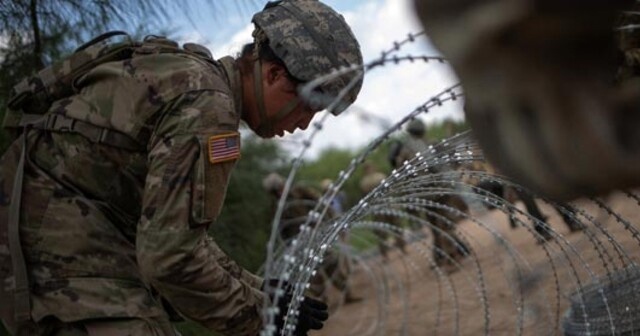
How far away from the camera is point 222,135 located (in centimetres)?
229

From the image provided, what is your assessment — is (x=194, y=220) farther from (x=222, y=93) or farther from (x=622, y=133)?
(x=622, y=133)

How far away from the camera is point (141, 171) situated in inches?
98.6

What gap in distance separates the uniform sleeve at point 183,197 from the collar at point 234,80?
0.75 ft

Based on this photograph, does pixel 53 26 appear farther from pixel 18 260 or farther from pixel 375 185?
pixel 375 185

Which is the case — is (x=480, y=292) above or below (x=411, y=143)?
below

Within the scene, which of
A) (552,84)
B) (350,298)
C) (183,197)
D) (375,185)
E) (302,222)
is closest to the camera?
(552,84)

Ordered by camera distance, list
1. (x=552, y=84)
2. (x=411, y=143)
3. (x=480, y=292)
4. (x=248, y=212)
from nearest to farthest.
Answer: (x=552, y=84)
(x=480, y=292)
(x=248, y=212)
(x=411, y=143)

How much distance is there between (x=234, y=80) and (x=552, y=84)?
1.70 metres

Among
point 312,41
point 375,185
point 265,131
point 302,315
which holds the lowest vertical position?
point 302,315

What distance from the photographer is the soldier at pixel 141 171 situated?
7.47 ft

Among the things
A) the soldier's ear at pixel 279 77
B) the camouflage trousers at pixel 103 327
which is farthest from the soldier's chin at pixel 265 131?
the camouflage trousers at pixel 103 327

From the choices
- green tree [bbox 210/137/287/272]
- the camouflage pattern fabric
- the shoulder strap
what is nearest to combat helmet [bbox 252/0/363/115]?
the shoulder strap

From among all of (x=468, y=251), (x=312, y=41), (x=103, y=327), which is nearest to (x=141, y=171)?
(x=103, y=327)

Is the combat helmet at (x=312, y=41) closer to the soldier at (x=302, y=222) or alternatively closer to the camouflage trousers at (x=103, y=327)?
the camouflage trousers at (x=103, y=327)
